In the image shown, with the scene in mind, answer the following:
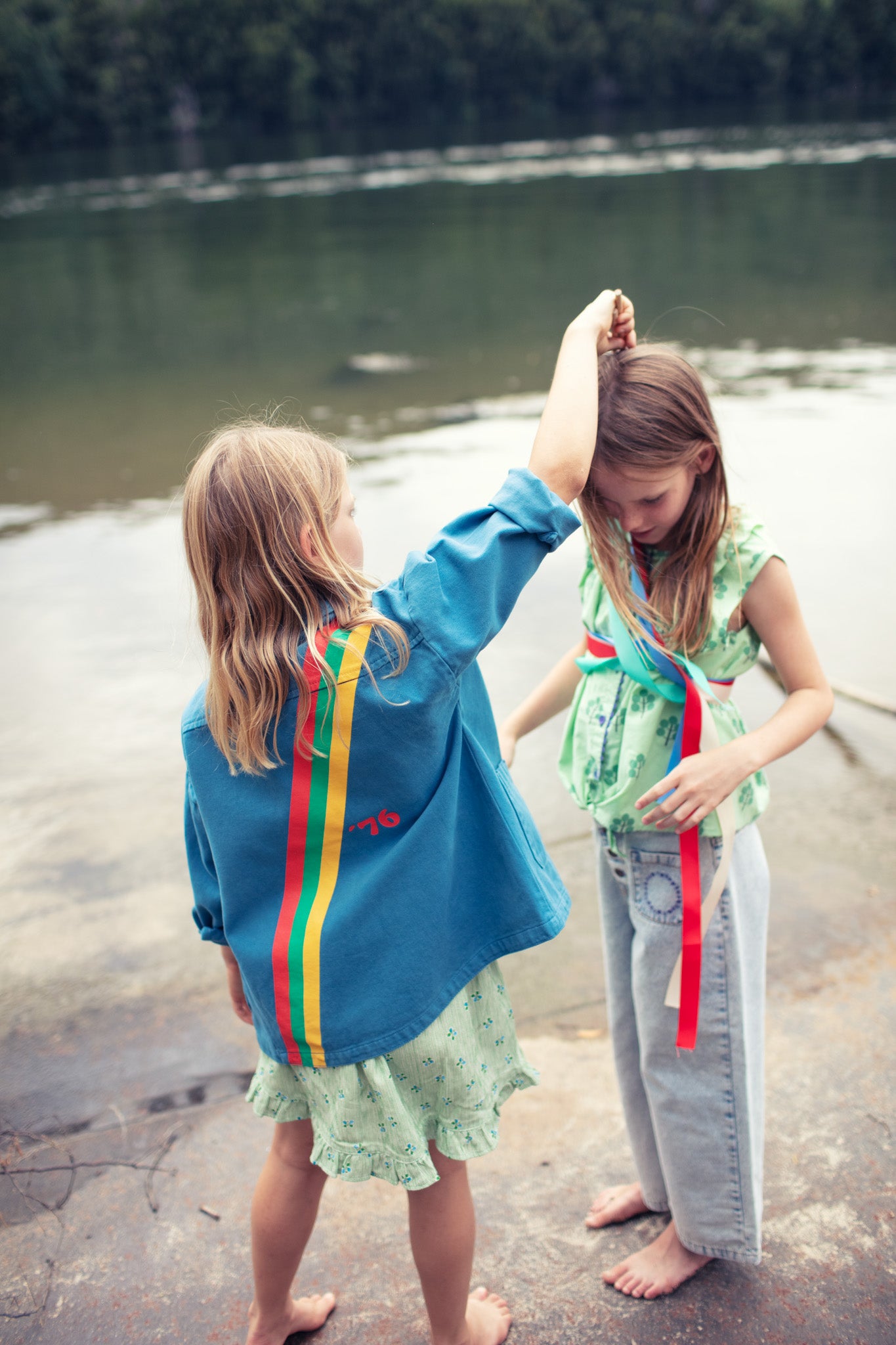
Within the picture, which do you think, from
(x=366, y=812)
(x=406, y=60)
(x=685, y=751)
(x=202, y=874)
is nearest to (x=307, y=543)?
(x=366, y=812)

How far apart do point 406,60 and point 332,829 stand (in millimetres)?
49273

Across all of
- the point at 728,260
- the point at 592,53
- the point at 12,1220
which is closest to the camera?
the point at 12,1220

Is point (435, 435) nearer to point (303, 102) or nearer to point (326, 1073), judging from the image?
point (326, 1073)

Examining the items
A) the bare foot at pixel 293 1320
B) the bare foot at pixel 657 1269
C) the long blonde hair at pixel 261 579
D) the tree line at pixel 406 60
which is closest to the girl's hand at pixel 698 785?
the long blonde hair at pixel 261 579

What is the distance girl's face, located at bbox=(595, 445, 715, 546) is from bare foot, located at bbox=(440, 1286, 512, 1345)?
1.21 metres

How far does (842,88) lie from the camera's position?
149 ft

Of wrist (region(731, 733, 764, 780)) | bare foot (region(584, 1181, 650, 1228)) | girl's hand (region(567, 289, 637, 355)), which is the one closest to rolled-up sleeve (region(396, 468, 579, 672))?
girl's hand (region(567, 289, 637, 355))

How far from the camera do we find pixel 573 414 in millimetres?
1303

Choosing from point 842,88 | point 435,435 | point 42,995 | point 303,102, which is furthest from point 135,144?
point 42,995

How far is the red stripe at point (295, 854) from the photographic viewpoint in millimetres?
1225

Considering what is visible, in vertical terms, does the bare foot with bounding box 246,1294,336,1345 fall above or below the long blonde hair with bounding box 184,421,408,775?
below

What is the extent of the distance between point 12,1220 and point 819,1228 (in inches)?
56.4

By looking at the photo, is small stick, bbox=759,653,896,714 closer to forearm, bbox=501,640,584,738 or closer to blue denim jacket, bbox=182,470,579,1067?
forearm, bbox=501,640,584,738

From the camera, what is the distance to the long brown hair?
1523mm
